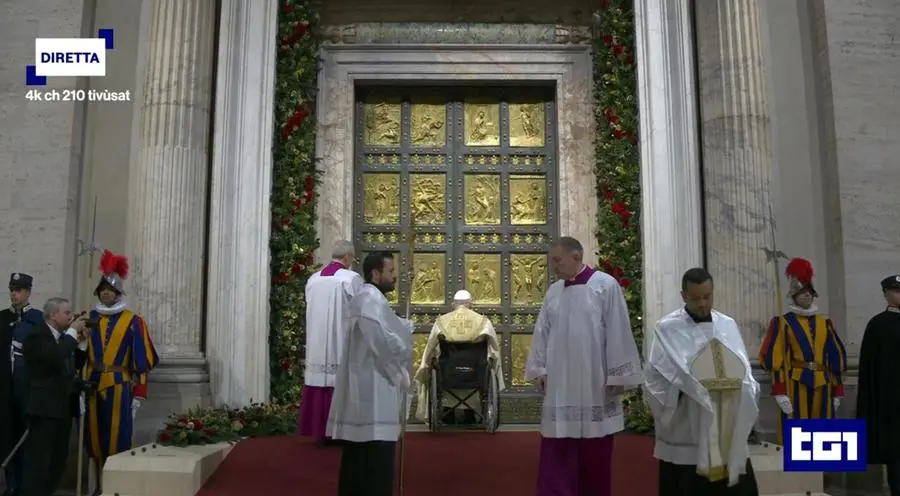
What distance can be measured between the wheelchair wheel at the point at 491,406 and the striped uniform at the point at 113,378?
11.5ft

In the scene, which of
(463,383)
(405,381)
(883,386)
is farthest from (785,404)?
(405,381)

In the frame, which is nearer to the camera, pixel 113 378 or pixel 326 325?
pixel 113 378

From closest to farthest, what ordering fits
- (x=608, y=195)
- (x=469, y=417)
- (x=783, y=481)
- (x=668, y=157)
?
(x=783, y=481)
(x=469, y=417)
(x=668, y=157)
(x=608, y=195)

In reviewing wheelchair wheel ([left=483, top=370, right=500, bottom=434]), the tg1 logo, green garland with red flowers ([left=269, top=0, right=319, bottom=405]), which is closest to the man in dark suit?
green garland with red flowers ([left=269, top=0, right=319, bottom=405])

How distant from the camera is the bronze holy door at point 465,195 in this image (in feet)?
34.1

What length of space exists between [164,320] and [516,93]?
5651 millimetres

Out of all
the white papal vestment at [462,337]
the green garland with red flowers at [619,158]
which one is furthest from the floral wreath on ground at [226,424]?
the green garland with red flowers at [619,158]

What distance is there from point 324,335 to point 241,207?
7.40ft

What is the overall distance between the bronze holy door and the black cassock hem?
609 centimetres

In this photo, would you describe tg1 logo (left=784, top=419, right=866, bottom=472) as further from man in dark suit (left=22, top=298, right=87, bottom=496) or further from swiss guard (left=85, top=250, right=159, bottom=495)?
man in dark suit (left=22, top=298, right=87, bottom=496)

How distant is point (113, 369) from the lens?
676 cm

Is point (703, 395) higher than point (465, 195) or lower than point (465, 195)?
lower

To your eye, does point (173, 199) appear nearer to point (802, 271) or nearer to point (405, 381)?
point (405, 381)

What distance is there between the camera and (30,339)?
6.02 meters
